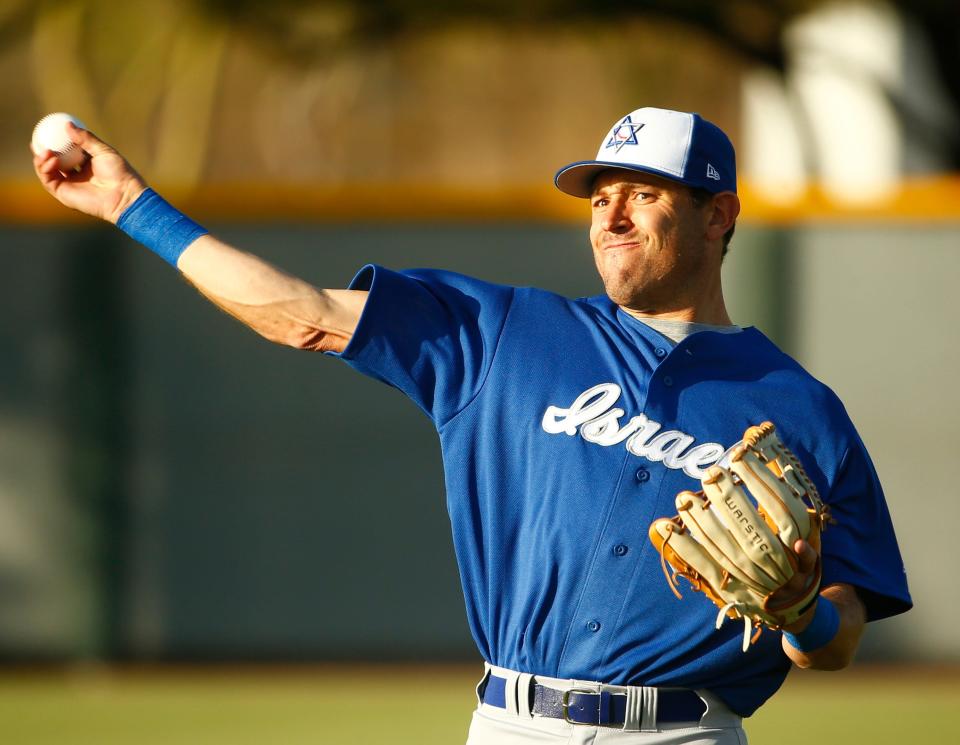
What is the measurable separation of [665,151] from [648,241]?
179 mm

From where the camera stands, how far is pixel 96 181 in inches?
117

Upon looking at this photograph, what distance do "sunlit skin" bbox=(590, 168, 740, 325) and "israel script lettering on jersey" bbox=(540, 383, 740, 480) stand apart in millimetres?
258

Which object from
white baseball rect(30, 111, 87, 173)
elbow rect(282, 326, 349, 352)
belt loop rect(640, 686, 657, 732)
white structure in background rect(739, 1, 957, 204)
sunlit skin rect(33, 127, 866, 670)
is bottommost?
belt loop rect(640, 686, 657, 732)

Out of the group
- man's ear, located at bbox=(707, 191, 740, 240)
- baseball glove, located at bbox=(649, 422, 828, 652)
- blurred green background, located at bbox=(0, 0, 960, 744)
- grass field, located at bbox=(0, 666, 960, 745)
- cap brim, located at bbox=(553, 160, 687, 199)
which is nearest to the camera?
baseball glove, located at bbox=(649, 422, 828, 652)

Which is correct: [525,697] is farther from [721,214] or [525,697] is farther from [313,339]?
[721,214]

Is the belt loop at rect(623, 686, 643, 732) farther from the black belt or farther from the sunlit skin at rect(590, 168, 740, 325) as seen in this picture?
the sunlit skin at rect(590, 168, 740, 325)

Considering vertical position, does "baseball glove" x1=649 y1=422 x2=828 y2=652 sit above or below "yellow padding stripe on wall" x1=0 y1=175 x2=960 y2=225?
below

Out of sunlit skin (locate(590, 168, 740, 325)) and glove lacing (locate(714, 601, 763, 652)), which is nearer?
glove lacing (locate(714, 601, 763, 652))

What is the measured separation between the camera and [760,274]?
24.4 feet

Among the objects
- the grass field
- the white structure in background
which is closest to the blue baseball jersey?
the grass field

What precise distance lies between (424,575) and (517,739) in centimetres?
454

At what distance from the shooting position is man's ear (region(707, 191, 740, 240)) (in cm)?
308

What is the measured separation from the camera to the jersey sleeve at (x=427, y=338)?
288 centimetres

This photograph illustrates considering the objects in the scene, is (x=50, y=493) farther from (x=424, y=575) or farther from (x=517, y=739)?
(x=517, y=739)
